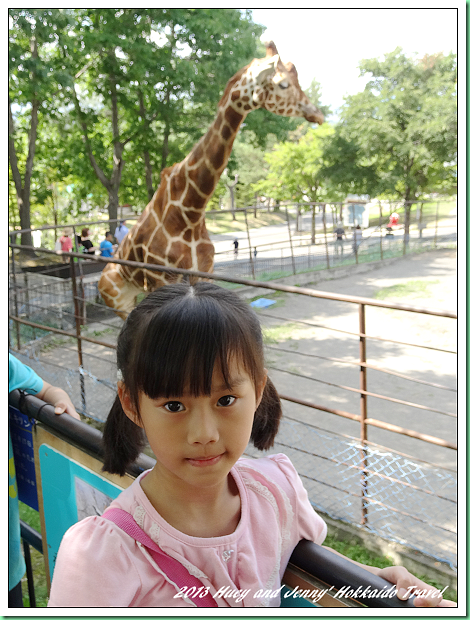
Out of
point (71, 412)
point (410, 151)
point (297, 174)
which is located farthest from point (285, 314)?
point (297, 174)

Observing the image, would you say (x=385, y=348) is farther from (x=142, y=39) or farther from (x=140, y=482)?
(x=142, y=39)

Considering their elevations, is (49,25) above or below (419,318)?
above

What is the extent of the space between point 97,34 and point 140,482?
1195cm

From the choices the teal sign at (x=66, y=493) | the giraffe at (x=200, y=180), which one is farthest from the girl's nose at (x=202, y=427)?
the giraffe at (x=200, y=180)

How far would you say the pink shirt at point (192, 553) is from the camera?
0.85 metres

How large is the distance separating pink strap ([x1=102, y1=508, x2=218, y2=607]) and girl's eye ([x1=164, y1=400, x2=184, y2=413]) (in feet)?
0.60

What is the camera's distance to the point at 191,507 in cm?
96

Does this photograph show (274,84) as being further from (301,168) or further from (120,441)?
(301,168)

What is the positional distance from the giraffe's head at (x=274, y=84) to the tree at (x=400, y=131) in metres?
12.7

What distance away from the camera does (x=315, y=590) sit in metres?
0.92

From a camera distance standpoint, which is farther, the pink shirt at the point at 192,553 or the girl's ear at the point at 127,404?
the girl's ear at the point at 127,404

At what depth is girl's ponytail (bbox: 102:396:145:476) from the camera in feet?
3.64

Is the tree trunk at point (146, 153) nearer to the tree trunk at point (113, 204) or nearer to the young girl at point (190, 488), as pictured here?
the tree trunk at point (113, 204)

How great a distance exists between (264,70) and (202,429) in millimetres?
4776
